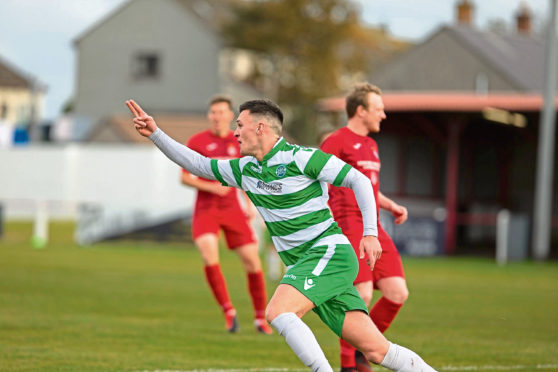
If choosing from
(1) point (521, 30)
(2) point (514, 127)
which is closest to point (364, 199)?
(2) point (514, 127)

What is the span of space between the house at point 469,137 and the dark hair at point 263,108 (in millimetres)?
20591

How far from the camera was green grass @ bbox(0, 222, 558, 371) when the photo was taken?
8.96m

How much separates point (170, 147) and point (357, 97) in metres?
2.23

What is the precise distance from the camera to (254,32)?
2259 inches

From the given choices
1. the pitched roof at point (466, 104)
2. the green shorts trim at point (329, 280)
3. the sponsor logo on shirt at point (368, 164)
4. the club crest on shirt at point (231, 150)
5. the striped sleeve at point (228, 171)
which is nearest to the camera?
the green shorts trim at point (329, 280)

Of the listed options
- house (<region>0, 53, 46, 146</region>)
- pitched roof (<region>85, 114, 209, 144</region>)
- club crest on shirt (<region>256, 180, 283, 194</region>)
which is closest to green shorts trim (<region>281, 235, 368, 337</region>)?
club crest on shirt (<region>256, 180, 283, 194</region>)

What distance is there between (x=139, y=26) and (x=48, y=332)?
163 feet

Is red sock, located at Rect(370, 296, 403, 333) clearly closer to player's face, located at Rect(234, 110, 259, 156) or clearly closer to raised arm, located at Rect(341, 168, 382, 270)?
raised arm, located at Rect(341, 168, 382, 270)

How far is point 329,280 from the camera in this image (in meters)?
6.26

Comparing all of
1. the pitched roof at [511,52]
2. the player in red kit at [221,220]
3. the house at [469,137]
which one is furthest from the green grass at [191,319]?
the pitched roof at [511,52]

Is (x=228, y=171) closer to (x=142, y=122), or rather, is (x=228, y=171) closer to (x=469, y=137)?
(x=142, y=122)

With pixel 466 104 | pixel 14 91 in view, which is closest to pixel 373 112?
pixel 466 104

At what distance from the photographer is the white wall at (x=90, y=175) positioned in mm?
42250

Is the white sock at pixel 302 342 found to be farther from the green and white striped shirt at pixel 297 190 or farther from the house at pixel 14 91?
the house at pixel 14 91
